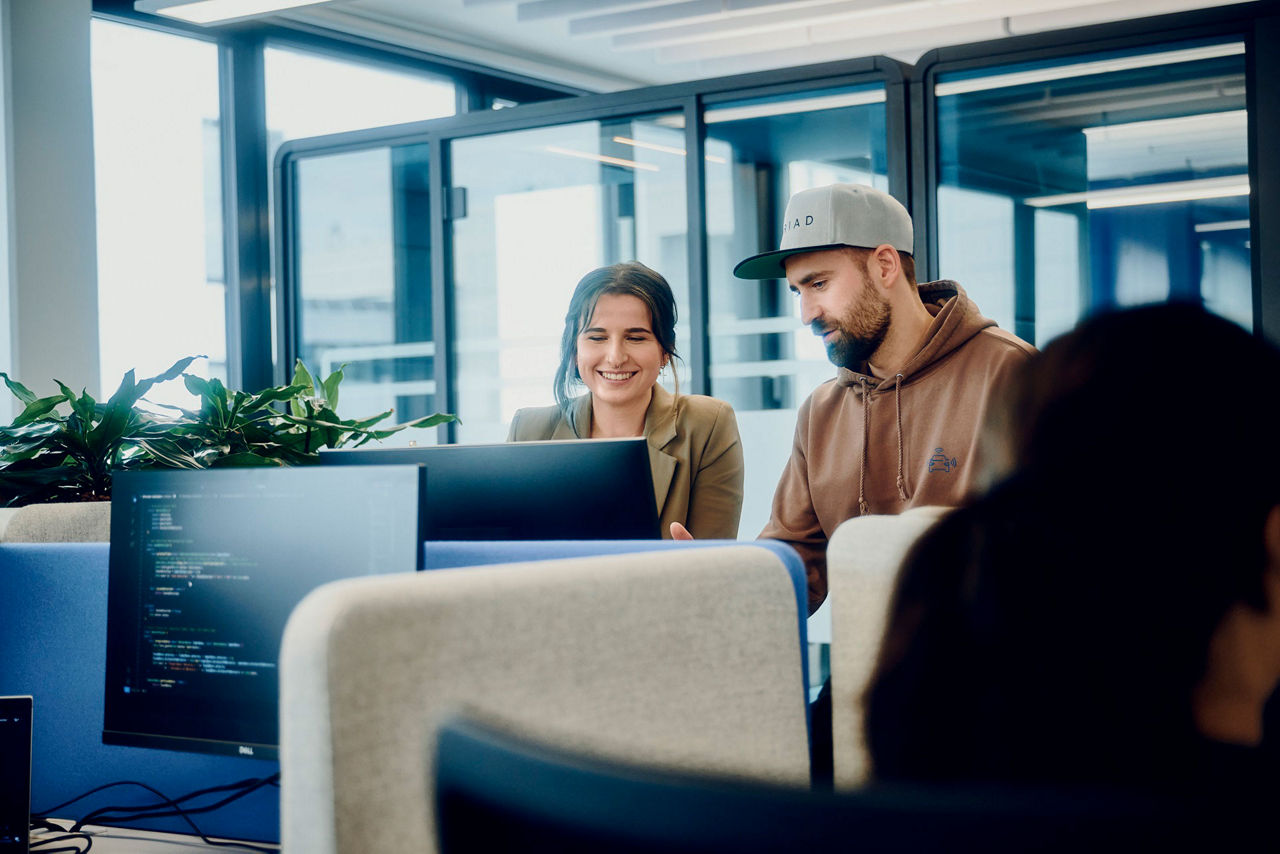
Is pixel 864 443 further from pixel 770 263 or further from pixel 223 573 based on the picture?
pixel 223 573

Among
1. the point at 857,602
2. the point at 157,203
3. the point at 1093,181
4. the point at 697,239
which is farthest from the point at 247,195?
the point at 857,602

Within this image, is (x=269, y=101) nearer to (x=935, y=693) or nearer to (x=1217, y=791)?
(x=935, y=693)

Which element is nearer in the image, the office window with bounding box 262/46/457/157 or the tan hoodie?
the tan hoodie

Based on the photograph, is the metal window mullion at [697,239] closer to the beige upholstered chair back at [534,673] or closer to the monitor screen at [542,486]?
the monitor screen at [542,486]

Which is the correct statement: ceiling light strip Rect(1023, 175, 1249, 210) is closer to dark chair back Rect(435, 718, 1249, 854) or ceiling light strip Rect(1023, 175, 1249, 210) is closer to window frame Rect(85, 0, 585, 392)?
window frame Rect(85, 0, 585, 392)

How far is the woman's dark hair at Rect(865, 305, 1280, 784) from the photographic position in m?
0.65

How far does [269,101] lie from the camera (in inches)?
202

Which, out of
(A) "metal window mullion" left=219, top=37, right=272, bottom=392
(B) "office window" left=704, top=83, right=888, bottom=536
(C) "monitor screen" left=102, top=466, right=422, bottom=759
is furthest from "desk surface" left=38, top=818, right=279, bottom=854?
(A) "metal window mullion" left=219, top=37, right=272, bottom=392

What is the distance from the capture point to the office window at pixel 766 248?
12.9ft

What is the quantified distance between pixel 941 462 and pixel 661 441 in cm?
61

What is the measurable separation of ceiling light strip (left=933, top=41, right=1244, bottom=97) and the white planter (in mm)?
2845

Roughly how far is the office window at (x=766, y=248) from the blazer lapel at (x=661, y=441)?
1.46 meters

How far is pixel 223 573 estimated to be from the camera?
125 centimetres

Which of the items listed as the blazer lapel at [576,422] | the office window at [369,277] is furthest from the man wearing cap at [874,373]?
the office window at [369,277]
